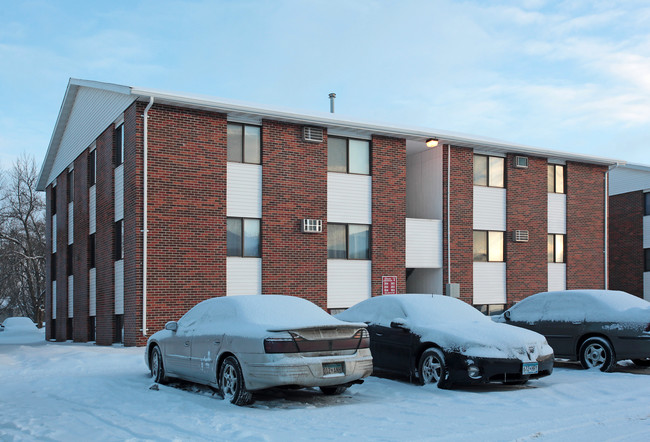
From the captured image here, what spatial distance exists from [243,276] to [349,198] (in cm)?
438

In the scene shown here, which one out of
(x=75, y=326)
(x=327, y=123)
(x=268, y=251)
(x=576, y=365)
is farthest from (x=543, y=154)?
(x=75, y=326)

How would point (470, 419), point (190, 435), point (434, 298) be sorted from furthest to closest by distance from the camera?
point (434, 298), point (470, 419), point (190, 435)

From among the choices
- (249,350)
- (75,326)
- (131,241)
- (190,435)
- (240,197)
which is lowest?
(75,326)

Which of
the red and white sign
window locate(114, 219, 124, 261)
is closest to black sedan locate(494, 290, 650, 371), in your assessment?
the red and white sign

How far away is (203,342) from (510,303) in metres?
17.3

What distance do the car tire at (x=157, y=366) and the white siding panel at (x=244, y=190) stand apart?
28.4 ft

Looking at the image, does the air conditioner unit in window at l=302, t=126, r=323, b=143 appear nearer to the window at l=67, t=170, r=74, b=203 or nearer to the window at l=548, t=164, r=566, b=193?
the window at l=548, t=164, r=566, b=193

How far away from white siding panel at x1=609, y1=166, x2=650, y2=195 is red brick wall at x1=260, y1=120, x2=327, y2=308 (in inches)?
740

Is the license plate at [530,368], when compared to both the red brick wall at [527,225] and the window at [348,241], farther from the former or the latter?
the red brick wall at [527,225]

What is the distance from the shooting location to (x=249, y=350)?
26.4 ft

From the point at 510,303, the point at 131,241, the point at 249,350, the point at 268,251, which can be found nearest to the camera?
the point at 249,350

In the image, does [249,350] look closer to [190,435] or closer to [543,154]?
[190,435]

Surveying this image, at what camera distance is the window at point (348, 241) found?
20969 millimetres

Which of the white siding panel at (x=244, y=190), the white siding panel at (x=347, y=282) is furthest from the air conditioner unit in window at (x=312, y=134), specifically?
the white siding panel at (x=347, y=282)
